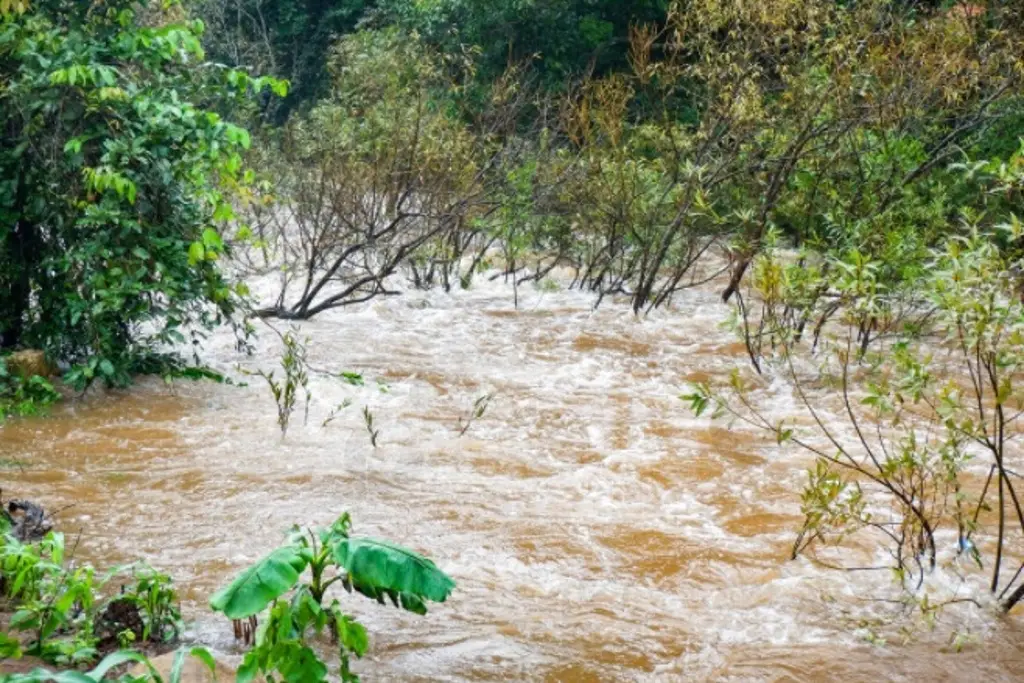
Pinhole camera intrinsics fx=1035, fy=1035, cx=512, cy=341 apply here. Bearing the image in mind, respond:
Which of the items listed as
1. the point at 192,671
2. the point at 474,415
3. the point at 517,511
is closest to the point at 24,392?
the point at 474,415

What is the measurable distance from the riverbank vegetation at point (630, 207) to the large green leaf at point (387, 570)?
14 centimetres

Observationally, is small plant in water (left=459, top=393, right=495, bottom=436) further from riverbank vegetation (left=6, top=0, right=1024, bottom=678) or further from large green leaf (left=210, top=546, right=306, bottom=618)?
large green leaf (left=210, top=546, right=306, bottom=618)

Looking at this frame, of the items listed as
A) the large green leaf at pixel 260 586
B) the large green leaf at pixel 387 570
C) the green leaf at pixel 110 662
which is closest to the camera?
the green leaf at pixel 110 662

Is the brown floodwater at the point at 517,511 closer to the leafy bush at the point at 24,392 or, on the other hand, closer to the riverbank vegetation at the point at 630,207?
the leafy bush at the point at 24,392

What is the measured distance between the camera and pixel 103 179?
601 centimetres

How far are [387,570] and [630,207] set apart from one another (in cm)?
883

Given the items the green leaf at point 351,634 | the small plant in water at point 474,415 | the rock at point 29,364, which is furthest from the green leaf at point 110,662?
the rock at point 29,364

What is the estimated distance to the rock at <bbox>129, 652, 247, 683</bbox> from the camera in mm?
2764

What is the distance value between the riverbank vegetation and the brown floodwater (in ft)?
1.01

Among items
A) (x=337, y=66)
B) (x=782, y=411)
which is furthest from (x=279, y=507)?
(x=337, y=66)

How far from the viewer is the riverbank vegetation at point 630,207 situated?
4527 mm

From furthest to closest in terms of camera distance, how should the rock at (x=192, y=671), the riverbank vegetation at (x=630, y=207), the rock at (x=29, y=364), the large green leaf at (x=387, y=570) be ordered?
the rock at (x=29, y=364)
the riverbank vegetation at (x=630, y=207)
the rock at (x=192, y=671)
the large green leaf at (x=387, y=570)

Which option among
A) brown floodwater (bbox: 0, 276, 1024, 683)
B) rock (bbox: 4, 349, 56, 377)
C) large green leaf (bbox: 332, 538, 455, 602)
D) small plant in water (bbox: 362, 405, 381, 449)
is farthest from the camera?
rock (bbox: 4, 349, 56, 377)

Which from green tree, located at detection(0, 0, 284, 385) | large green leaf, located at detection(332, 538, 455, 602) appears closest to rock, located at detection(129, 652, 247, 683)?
large green leaf, located at detection(332, 538, 455, 602)
